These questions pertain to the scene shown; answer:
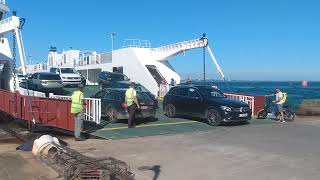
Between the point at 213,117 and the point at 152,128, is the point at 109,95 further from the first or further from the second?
the point at 213,117

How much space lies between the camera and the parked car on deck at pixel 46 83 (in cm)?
2962

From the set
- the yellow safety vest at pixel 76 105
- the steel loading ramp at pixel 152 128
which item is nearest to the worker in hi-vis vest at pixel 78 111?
the yellow safety vest at pixel 76 105

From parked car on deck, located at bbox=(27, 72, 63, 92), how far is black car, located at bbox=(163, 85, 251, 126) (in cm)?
1039

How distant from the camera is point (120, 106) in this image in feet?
61.5

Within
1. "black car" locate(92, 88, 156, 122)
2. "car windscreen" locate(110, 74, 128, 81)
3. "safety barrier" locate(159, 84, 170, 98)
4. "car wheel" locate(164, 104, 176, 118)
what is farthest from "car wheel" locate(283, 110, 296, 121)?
"car windscreen" locate(110, 74, 128, 81)

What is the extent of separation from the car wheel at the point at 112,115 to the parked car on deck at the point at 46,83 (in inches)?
451

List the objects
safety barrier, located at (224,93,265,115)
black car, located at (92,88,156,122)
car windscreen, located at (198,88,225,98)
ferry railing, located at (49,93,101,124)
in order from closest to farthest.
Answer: ferry railing, located at (49,93,101,124) → black car, located at (92,88,156,122) → car windscreen, located at (198,88,225,98) → safety barrier, located at (224,93,265,115)

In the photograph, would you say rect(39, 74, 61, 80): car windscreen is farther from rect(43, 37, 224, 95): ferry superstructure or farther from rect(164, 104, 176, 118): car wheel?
rect(164, 104, 176, 118): car wheel

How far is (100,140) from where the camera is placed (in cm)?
1519

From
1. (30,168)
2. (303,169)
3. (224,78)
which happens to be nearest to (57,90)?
(224,78)

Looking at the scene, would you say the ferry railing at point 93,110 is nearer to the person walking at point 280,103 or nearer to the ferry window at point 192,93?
the ferry window at point 192,93

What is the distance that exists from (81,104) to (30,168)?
5.02 metres

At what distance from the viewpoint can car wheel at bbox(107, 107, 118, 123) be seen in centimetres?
1889

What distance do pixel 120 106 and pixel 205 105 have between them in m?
3.58
